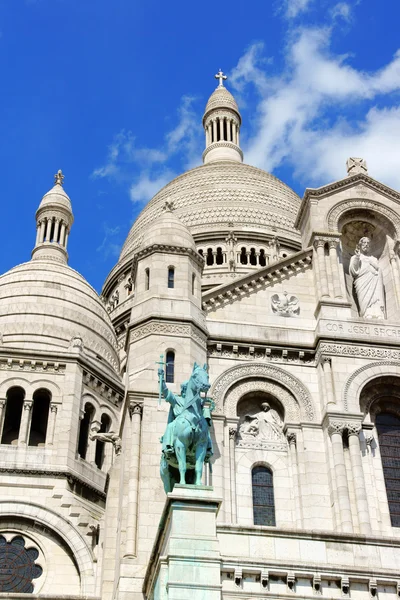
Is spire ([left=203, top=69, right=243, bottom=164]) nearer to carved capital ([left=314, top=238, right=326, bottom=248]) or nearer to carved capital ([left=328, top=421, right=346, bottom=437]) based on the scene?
carved capital ([left=314, top=238, right=326, bottom=248])

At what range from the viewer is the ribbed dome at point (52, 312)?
3853 cm

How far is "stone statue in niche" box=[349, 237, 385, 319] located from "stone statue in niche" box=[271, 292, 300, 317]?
2.10 metres

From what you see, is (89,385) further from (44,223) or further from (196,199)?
(196,199)

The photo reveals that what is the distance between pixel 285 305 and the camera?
29312 mm

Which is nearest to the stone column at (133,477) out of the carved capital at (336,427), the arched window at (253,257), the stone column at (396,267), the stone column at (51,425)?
the carved capital at (336,427)

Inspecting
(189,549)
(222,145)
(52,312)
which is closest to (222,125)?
(222,145)

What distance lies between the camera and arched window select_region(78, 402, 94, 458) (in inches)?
1403

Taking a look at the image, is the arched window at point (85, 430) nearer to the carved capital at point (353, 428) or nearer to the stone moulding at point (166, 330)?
the stone moulding at point (166, 330)

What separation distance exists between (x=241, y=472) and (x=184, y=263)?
6.66 m

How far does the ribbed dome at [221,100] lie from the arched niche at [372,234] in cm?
4079

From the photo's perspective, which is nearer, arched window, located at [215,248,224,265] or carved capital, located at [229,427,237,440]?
carved capital, located at [229,427,237,440]

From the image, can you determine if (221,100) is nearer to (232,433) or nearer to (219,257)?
(219,257)

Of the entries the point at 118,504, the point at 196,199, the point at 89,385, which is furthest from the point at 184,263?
the point at 196,199

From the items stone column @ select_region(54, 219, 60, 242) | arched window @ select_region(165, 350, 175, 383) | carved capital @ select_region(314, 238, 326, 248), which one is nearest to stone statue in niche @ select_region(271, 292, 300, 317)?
carved capital @ select_region(314, 238, 326, 248)
